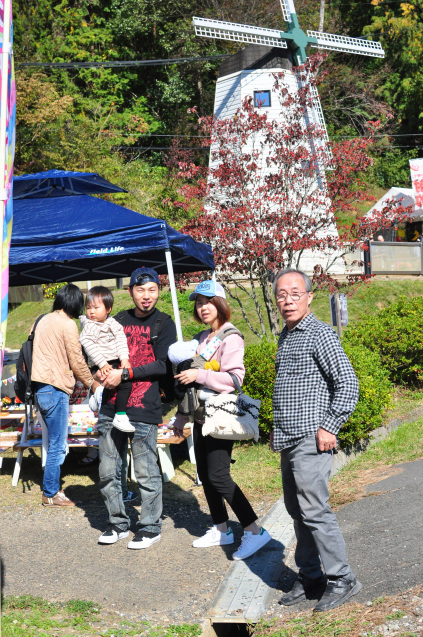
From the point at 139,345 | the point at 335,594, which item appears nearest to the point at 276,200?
the point at 139,345

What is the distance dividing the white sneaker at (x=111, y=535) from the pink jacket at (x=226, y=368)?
1.49 meters

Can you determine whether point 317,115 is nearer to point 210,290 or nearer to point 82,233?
point 82,233

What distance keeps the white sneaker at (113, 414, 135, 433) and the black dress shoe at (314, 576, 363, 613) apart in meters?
1.90

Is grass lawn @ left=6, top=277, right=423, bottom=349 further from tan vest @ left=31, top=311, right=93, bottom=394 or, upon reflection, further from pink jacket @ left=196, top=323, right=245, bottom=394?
pink jacket @ left=196, top=323, right=245, bottom=394

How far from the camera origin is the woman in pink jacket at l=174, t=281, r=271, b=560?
477 cm

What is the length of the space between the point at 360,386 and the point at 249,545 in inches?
138

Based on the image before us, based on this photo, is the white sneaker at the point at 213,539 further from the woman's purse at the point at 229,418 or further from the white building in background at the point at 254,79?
the white building in background at the point at 254,79

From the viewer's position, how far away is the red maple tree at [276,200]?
1149 cm

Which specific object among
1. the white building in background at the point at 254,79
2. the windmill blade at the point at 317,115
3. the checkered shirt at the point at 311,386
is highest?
the white building in background at the point at 254,79

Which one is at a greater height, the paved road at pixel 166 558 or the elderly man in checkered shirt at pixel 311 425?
the elderly man in checkered shirt at pixel 311 425

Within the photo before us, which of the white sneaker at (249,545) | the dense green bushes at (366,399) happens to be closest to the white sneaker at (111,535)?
the white sneaker at (249,545)

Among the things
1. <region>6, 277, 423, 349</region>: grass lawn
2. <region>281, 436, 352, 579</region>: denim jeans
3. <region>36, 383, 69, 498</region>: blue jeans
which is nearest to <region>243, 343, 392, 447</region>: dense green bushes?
<region>36, 383, 69, 498</region>: blue jeans

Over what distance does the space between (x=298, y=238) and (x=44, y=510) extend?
6.87 meters

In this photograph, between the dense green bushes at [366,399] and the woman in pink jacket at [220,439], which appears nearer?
the woman in pink jacket at [220,439]
